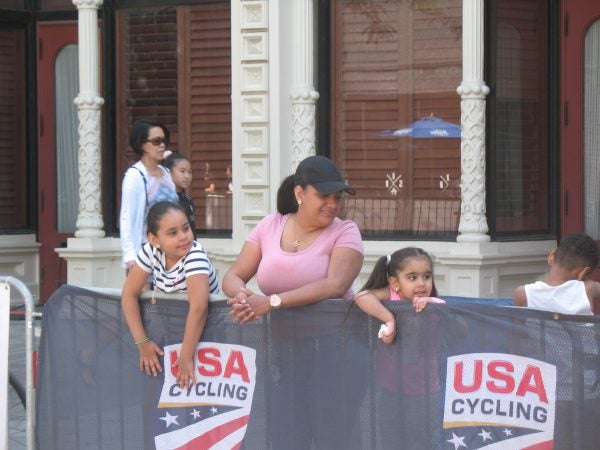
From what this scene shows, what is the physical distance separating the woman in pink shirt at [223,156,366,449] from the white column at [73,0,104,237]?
6.72 m

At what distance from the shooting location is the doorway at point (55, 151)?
13250 mm

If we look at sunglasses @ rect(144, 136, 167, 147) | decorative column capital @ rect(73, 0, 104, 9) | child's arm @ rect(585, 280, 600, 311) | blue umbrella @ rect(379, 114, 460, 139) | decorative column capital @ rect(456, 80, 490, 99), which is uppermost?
decorative column capital @ rect(73, 0, 104, 9)

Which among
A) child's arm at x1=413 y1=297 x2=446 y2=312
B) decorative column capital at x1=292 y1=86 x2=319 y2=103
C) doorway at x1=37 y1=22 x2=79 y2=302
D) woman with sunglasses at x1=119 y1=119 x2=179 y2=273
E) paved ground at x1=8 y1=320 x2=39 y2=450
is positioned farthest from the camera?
doorway at x1=37 y1=22 x2=79 y2=302

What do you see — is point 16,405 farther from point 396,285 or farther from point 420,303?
point 420,303

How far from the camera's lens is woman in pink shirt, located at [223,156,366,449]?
5.38 metres

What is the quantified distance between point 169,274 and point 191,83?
6.26 metres

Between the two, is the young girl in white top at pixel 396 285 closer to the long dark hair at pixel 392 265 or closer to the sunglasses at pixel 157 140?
the long dark hair at pixel 392 265

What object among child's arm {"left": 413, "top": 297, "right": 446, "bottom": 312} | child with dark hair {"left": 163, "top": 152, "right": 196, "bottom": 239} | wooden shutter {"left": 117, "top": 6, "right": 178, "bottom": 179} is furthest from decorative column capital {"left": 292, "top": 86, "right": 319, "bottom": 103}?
child's arm {"left": 413, "top": 297, "right": 446, "bottom": 312}

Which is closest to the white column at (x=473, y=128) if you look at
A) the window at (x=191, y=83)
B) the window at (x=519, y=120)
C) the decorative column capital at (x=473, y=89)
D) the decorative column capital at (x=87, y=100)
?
the decorative column capital at (x=473, y=89)

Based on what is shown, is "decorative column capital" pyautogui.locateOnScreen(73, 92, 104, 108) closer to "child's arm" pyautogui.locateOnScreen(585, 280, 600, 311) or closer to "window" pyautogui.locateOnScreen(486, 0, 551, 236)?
"window" pyautogui.locateOnScreen(486, 0, 551, 236)

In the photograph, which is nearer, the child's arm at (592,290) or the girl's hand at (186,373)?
the child's arm at (592,290)

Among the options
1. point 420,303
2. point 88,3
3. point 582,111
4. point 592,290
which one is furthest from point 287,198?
point 88,3

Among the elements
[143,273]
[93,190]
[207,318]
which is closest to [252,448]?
[207,318]

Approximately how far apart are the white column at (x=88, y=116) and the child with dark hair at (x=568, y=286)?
7.25 m
